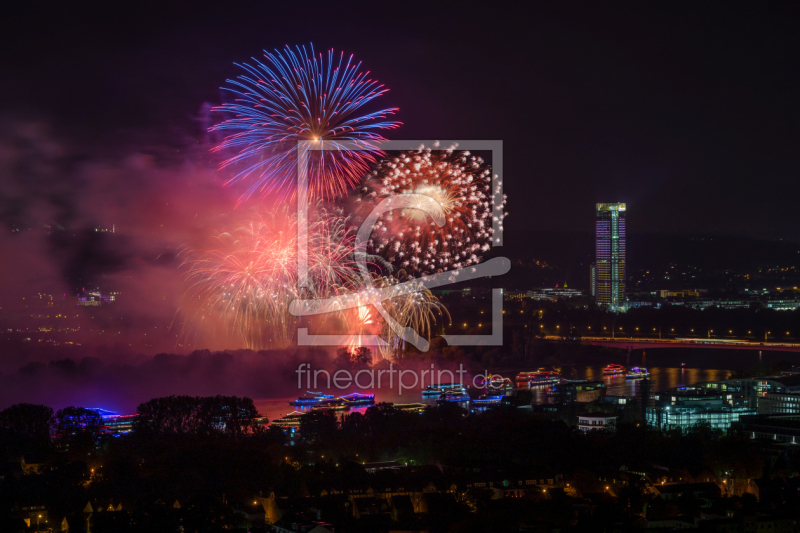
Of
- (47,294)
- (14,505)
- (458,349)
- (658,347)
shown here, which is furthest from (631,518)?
(658,347)

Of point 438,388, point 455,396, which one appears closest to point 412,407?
point 455,396

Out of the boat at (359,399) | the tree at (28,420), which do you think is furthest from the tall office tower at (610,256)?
the tree at (28,420)

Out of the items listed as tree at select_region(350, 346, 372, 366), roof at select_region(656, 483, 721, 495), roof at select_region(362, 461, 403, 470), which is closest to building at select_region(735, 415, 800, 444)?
roof at select_region(656, 483, 721, 495)

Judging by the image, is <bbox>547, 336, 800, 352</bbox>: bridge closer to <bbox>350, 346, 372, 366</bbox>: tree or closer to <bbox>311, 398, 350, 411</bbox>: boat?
<bbox>350, 346, 372, 366</bbox>: tree

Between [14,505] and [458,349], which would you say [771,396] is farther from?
[14,505]

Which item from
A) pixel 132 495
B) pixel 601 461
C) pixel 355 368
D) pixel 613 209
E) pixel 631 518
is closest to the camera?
pixel 631 518

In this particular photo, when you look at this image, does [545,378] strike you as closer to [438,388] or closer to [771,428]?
[438,388]
